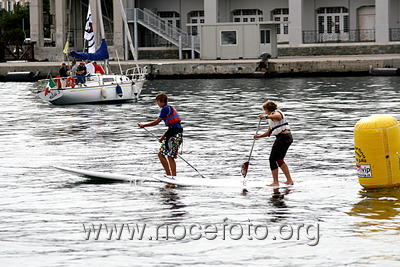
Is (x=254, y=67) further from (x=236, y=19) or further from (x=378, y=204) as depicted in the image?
(x=378, y=204)

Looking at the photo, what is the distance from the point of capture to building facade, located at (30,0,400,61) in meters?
69.1

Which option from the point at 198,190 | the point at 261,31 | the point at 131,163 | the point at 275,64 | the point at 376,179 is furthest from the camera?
the point at 261,31

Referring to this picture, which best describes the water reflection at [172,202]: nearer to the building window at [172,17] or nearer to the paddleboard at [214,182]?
the paddleboard at [214,182]

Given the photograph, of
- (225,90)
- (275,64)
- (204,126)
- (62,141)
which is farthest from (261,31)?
(62,141)

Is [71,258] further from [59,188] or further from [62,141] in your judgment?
[62,141]

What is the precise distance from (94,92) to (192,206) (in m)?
27.0

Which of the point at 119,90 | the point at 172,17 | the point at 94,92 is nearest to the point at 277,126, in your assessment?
the point at 94,92

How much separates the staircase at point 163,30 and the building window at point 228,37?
14.4ft

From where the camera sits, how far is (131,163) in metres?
22.4

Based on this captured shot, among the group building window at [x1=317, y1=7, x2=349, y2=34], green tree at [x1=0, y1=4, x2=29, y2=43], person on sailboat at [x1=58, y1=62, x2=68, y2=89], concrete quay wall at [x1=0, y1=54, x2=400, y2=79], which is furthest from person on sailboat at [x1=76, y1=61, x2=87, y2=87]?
green tree at [x1=0, y1=4, x2=29, y2=43]

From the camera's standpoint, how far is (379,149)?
16.7 metres

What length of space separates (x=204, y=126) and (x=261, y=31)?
111ft

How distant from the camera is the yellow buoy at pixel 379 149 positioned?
16.7 m

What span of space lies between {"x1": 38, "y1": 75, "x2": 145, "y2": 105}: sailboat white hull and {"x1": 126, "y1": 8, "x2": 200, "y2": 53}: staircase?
25683 mm
